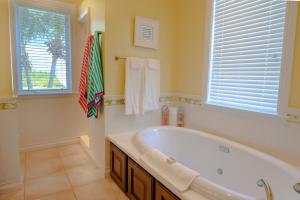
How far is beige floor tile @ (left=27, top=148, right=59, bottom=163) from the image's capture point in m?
2.69

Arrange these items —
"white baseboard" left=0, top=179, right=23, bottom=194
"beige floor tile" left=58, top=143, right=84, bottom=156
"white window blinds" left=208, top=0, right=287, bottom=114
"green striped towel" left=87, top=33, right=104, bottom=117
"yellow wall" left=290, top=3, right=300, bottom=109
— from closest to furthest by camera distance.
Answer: "yellow wall" left=290, top=3, right=300, bottom=109 → "white window blinds" left=208, top=0, right=287, bottom=114 → "white baseboard" left=0, top=179, right=23, bottom=194 → "green striped towel" left=87, top=33, right=104, bottom=117 → "beige floor tile" left=58, top=143, right=84, bottom=156

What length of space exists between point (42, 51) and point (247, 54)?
277 cm

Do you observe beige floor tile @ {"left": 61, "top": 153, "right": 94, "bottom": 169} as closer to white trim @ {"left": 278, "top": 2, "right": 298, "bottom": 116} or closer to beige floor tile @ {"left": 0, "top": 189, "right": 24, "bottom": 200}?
beige floor tile @ {"left": 0, "top": 189, "right": 24, "bottom": 200}

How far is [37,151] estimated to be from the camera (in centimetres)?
297

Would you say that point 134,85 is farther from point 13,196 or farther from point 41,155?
point 41,155

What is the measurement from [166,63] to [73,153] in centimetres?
193

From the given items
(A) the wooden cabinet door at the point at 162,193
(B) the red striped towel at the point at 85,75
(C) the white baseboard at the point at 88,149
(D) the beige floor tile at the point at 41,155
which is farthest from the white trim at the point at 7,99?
(A) the wooden cabinet door at the point at 162,193

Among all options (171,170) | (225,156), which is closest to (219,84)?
(225,156)

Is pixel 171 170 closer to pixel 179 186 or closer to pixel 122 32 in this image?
pixel 179 186

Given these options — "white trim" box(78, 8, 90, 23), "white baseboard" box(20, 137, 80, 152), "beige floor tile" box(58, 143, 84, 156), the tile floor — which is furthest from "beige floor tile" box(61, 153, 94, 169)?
"white trim" box(78, 8, 90, 23)

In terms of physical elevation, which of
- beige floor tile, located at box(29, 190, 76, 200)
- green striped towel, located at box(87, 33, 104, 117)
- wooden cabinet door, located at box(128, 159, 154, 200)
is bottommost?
beige floor tile, located at box(29, 190, 76, 200)

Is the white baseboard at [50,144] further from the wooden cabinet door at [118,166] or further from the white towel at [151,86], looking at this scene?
the white towel at [151,86]

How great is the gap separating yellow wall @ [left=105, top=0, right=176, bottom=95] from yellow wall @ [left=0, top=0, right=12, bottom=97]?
37.1 inches

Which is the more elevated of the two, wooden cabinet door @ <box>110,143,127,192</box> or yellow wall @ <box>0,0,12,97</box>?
yellow wall @ <box>0,0,12,97</box>
